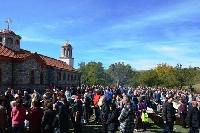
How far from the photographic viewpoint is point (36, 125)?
790 cm

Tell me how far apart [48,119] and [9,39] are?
19.3 metres

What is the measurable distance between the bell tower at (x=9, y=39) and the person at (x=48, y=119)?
61.5 ft

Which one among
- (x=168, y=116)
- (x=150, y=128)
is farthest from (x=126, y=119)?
(x=150, y=128)

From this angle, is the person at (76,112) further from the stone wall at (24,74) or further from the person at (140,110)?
the stone wall at (24,74)

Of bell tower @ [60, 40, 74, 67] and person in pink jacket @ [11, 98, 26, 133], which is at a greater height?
bell tower @ [60, 40, 74, 67]

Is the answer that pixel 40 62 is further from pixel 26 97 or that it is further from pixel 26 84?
pixel 26 97

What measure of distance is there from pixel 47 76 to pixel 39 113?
2179 centimetres

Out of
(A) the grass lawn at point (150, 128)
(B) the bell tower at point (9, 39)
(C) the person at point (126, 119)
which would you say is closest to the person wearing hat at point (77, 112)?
(A) the grass lawn at point (150, 128)

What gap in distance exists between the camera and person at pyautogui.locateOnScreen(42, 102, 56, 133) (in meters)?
7.64

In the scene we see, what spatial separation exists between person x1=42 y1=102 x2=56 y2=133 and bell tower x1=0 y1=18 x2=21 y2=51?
1874 centimetres

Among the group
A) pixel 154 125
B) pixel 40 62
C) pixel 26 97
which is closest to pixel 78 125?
pixel 26 97

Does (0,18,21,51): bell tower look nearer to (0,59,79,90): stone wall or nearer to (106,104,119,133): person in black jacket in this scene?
(0,59,79,90): stone wall

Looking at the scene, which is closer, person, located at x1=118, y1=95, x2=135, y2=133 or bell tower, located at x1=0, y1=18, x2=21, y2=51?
person, located at x1=118, y1=95, x2=135, y2=133

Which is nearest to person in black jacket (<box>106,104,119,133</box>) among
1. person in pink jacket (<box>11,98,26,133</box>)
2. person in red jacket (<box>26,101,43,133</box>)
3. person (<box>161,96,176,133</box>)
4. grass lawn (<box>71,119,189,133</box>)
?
person in red jacket (<box>26,101,43,133</box>)
